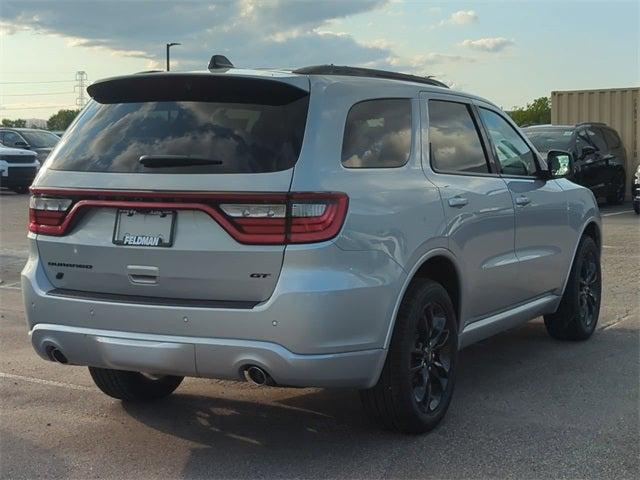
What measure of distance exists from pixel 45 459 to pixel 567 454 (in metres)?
2.62

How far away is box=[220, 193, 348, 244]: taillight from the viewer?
3.71 metres

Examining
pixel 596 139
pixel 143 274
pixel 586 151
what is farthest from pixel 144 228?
pixel 596 139

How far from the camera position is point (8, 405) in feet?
16.6

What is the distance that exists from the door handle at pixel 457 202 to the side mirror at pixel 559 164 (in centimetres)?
169

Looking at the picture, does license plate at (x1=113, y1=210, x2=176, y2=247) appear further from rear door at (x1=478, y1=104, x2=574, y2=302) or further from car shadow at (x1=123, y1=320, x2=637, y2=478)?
rear door at (x1=478, y1=104, x2=574, y2=302)

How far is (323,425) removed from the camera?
462cm

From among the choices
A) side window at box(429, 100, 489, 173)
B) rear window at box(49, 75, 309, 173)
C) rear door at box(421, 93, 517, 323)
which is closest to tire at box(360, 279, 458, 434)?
rear door at box(421, 93, 517, 323)

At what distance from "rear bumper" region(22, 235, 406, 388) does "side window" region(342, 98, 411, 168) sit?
534mm

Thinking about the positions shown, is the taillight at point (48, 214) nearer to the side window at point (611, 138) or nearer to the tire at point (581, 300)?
the tire at point (581, 300)

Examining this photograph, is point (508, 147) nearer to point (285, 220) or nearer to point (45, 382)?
point (285, 220)

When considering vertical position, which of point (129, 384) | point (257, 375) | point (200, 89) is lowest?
point (129, 384)

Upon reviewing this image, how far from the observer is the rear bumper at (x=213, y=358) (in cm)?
373

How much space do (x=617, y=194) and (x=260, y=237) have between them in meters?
16.7

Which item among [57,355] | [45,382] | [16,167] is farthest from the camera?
[16,167]
